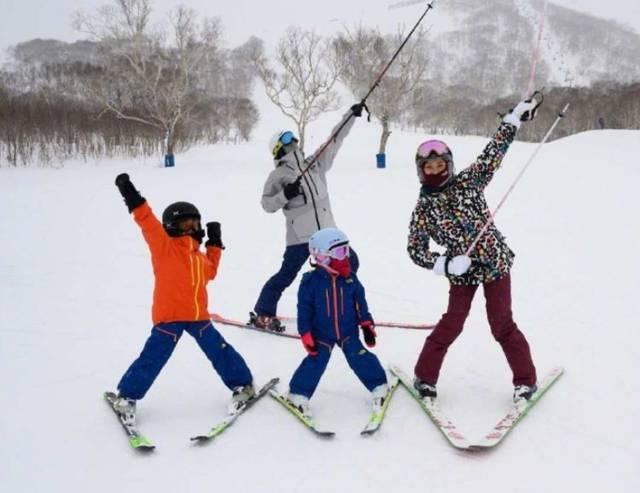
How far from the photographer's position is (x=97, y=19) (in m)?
22.8

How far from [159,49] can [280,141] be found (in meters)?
21.6

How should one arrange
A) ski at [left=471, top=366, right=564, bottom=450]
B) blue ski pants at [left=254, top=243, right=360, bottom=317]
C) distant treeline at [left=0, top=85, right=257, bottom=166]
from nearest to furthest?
ski at [left=471, top=366, right=564, bottom=450], blue ski pants at [left=254, top=243, right=360, bottom=317], distant treeline at [left=0, top=85, right=257, bottom=166]

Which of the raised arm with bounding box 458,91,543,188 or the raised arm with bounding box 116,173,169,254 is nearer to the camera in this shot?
the raised arm with bounding box 116,173,169,254

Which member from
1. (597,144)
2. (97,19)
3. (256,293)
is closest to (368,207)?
(256,293)

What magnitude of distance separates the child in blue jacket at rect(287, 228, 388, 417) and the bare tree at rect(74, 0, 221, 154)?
19.9 meters

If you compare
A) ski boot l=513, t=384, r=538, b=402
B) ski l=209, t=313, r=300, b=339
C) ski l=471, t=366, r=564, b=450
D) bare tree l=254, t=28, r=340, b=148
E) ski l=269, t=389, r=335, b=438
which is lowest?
ski l=209, t=313, r=300, b=339

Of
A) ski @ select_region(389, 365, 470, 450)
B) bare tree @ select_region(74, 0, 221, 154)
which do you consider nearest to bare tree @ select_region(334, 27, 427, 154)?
bare tree @ select_region(74, 0, 221, 154)

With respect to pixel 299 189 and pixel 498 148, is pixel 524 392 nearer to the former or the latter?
pixel 498 148

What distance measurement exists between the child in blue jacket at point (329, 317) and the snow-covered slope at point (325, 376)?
0.68 feet

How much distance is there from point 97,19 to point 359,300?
23181 mm

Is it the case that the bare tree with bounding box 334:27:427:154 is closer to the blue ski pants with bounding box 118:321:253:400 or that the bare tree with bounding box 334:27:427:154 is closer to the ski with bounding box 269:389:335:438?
the ski with bounding box 269:389:335:438

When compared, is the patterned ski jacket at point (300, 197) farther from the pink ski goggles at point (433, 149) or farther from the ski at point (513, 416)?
the ski at point (513, 416)

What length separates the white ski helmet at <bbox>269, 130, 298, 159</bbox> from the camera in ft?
15.1

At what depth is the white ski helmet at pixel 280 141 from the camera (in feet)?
15.1
